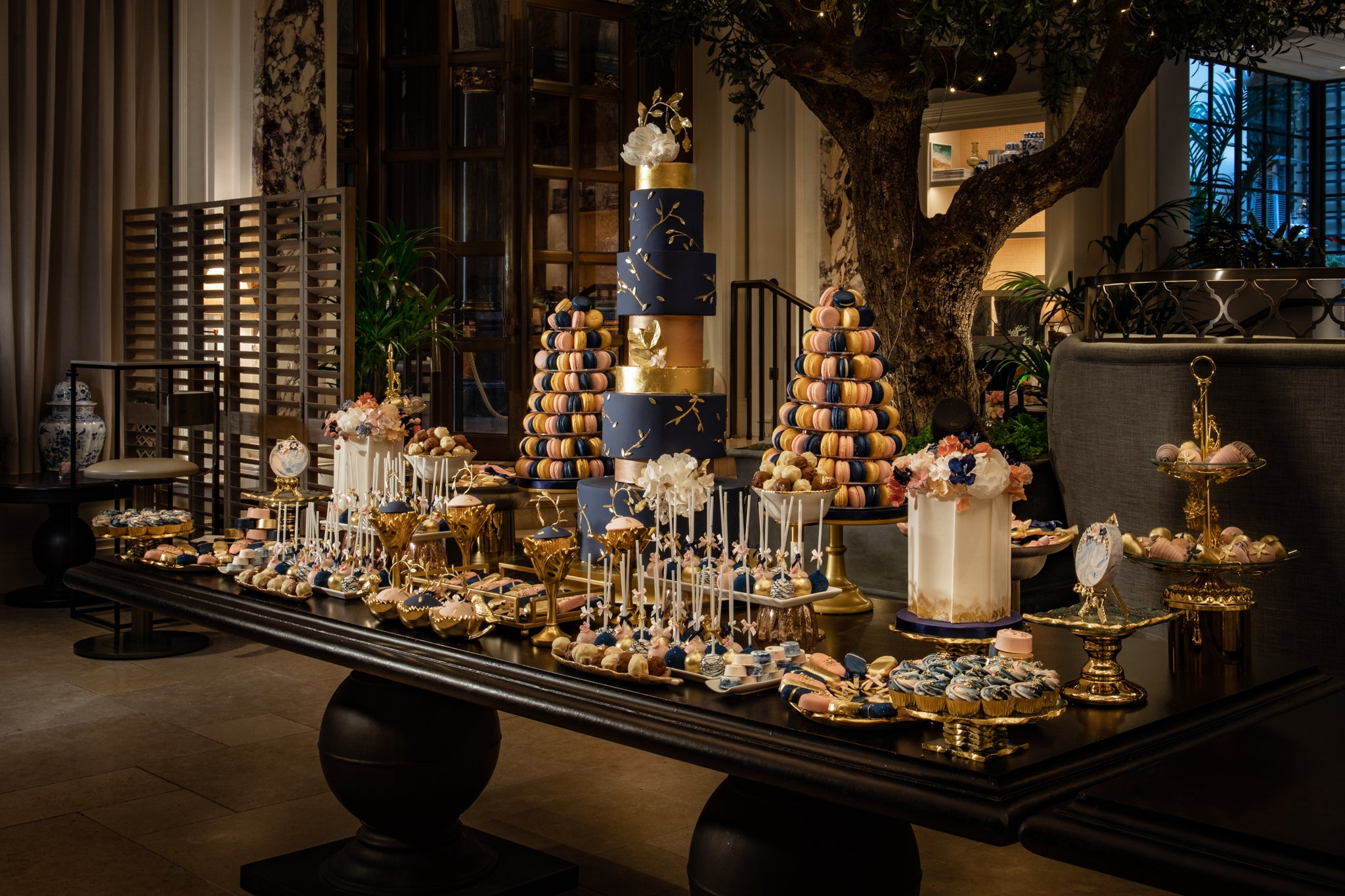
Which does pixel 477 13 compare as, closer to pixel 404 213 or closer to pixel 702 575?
pixel 404 213

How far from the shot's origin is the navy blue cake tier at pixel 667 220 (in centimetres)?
372

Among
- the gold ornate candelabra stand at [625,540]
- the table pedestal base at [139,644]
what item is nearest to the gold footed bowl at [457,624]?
the gold ornate candelabra stand at [625,540]

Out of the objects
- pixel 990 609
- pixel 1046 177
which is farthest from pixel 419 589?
pixel 1046 177

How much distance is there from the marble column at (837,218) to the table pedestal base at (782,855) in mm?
7565

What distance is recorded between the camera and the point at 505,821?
155 inches

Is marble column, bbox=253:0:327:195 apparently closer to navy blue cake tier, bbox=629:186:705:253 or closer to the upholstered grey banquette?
navy blue cake tier, bbox=629:186:705:253

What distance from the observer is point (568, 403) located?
4.55 metres

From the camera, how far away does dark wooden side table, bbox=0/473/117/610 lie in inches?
266

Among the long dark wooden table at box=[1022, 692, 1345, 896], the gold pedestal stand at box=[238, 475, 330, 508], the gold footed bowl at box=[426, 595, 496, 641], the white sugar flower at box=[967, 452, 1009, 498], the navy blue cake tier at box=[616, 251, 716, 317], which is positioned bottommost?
the long dark wooden table at box=[1022, 692, 1345, 896]

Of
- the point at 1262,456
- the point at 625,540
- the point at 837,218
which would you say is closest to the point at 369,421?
the point at 625,540

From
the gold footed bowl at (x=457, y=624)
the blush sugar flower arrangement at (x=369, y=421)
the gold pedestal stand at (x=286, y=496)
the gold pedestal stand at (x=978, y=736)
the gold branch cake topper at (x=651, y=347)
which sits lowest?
the gold pedestal stand at (x=978, y=736)

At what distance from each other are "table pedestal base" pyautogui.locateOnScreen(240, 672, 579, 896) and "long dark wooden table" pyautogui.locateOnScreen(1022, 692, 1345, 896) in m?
1.85

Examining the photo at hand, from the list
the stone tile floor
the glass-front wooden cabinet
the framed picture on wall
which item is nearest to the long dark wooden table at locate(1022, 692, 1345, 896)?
the stone tile floor

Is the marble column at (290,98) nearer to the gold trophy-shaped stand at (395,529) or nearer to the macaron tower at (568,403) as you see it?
the macaron tower at (568,403)
